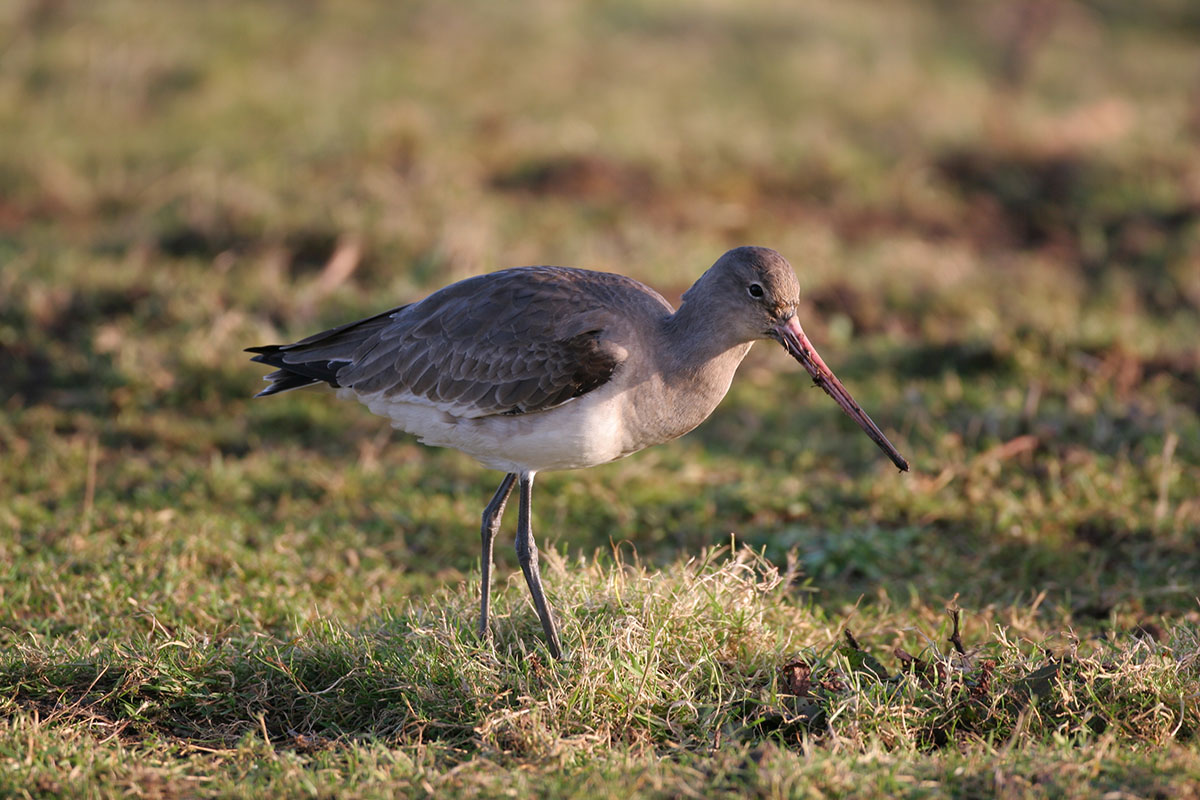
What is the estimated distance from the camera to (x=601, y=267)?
25.8ft

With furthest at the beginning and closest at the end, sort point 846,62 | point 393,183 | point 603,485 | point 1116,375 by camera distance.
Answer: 1. point 846,62
2. point 393,183
3. point 1116,375
4. point 603,485

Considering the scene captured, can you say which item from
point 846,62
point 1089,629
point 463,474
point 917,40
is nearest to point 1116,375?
point 1089,629

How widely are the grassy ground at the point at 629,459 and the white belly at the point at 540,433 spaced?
0.44m

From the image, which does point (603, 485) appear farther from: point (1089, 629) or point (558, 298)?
point (1089, 629)

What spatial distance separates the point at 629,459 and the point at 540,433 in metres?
2.17

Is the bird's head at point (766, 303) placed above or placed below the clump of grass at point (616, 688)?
above

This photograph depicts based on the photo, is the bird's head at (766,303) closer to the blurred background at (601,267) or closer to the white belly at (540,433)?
the white belly at (540,433)

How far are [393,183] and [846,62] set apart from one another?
18.7 feet

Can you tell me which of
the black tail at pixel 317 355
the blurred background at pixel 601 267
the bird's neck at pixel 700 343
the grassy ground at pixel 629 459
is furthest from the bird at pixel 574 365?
the blurred background at pixel 601 267

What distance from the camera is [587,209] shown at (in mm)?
9055

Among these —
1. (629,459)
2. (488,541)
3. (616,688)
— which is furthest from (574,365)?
(629,459)

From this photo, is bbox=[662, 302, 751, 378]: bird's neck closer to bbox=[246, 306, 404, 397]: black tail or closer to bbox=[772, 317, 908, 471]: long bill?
bbox=[772, 317, 908, 471]: long bill

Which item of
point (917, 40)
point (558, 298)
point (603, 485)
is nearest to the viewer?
point (558, 298)

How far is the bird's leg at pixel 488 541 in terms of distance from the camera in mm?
4254
